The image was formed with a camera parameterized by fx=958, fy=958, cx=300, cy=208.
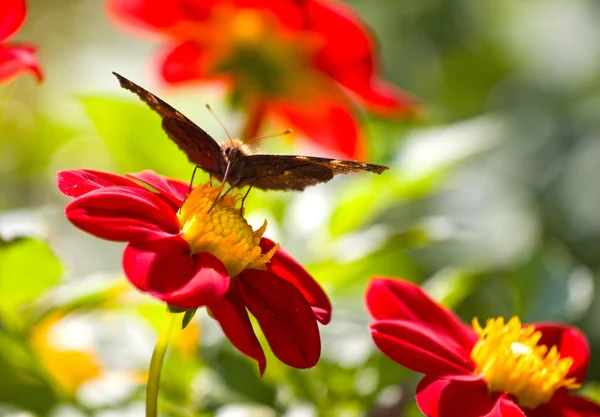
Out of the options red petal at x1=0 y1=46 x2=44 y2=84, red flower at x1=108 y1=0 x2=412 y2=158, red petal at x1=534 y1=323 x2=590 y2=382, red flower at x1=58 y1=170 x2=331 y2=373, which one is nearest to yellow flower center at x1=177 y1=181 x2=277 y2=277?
red flower at x1=58 y1=170 x2=331 y2=373

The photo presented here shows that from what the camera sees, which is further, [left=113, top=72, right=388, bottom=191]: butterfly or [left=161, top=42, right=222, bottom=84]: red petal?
[left=161, top=42, right=222, bottom=84]: red petal

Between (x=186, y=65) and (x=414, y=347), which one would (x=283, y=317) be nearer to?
(x=414, y=347)

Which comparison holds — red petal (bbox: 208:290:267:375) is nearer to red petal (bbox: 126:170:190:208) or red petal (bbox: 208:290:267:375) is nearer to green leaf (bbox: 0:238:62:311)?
red petal (bbox: 126:170:190:208)

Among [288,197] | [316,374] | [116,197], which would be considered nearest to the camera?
[116,197]

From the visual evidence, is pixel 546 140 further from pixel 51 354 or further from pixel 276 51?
pixel 51 354

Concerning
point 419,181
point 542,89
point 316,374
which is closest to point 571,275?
point 419,181
